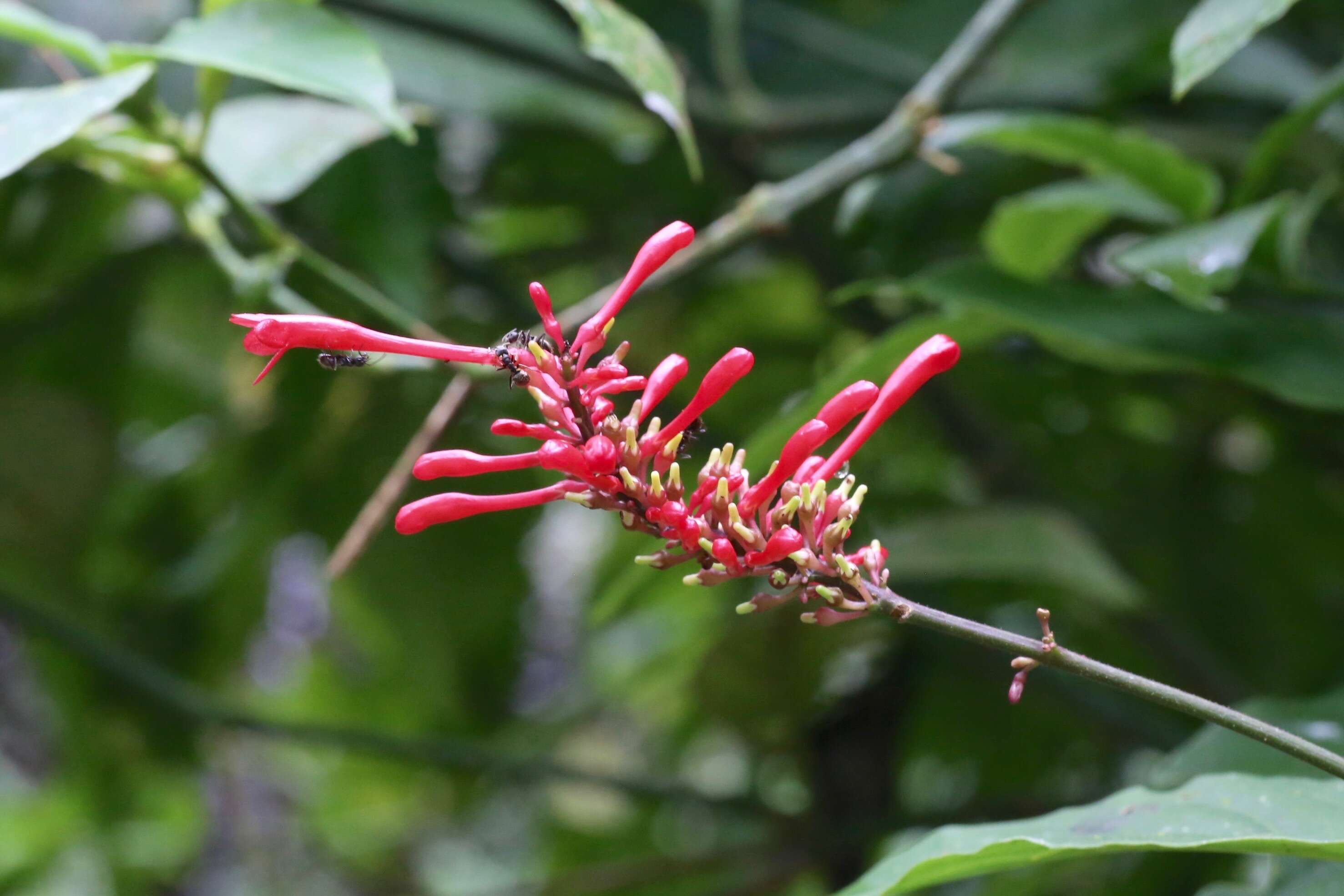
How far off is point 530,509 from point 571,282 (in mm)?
278

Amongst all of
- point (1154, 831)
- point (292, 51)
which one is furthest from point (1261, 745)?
point (292, 51)

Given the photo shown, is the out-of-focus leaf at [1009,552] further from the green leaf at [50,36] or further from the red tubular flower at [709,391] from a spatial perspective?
the green leaf at [50,36]

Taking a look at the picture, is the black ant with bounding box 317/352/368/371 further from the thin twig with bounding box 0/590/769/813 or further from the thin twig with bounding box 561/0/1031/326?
the thin twig with bounding box 0/590/769/813

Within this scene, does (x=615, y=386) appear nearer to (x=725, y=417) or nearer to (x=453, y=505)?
(x=453, y=505)

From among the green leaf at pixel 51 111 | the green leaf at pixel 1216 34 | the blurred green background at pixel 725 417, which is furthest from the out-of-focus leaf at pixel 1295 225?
the green leaf at pixel 51 111

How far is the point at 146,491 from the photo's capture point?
1063 mm

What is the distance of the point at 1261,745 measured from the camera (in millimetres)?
507

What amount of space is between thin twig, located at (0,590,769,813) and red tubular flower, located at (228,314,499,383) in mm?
657

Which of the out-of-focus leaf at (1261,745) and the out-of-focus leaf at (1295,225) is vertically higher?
the out-of-focus leaf at (1295,225)

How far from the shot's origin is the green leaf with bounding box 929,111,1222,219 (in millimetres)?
598

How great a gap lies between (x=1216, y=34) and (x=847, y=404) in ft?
0.85

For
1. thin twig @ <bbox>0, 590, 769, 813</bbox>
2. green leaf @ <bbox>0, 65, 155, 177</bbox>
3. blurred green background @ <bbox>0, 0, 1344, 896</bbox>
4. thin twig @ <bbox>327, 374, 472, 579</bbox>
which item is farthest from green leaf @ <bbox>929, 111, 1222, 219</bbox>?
thin twig @ <bbox>0, 590, 769, 813</bbox>

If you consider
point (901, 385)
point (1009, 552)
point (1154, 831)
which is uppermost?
point (1009, 552)

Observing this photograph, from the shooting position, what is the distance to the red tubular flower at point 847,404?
1.13 feet
